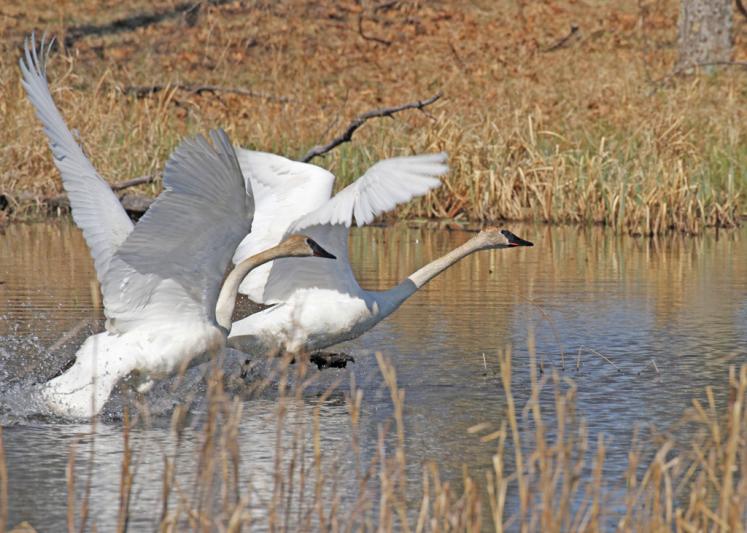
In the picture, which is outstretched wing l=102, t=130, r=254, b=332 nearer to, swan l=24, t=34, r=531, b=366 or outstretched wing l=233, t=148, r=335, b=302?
swan l=24, t=34, r=531, b=366

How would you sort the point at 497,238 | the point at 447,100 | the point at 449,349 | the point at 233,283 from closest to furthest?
1. the point at 233,283
2. the point at 449,349
3. the point at 497,238
4. the point at 447,100

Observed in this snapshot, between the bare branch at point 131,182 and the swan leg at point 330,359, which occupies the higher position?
the bare branch at point 131,182

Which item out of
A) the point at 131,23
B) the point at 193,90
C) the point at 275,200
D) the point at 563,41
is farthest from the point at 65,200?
the point at 563,41

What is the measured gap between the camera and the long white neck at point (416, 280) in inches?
333

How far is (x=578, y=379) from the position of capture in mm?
8172

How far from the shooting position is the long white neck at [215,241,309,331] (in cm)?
748

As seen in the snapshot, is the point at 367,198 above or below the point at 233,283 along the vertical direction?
above

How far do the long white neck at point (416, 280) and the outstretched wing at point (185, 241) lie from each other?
1332 mm

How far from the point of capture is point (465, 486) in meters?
4.75

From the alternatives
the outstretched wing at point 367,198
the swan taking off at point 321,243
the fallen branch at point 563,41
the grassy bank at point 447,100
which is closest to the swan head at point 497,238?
the swan taking off at point 321,243

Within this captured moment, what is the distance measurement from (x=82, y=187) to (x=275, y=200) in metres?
1.65

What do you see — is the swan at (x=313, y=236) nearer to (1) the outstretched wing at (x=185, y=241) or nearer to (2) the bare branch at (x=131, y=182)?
(1) the outstretched wing at (x=185, y=241)

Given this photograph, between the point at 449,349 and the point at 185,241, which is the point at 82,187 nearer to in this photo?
the point at 185,241

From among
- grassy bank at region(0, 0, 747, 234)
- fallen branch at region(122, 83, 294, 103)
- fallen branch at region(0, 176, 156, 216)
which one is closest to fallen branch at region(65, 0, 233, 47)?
grassy bank at region(0, 0, 747, 234)
